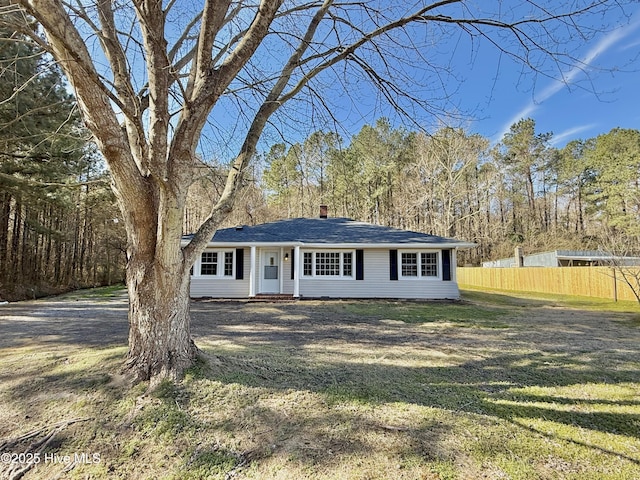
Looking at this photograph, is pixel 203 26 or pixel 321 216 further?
pixel 321 216

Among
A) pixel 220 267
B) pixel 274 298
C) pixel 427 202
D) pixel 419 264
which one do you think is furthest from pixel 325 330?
pixel 427 202

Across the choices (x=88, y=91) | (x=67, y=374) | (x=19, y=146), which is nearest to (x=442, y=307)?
(x=67, y=374)

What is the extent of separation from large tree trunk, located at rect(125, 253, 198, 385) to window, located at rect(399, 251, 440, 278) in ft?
34.1

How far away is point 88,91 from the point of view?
8.92 feet

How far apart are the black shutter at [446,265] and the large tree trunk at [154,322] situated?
11.0m

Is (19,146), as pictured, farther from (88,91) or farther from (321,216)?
(321,216)

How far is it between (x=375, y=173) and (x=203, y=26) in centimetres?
2431

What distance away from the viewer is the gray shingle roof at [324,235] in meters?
12.6

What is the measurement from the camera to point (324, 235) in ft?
44.5

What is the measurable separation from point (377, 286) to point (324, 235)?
301 centimetres

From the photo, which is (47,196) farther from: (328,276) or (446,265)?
(446,265)

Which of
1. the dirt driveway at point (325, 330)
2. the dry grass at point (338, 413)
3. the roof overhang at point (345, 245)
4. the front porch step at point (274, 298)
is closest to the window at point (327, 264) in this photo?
the roof overhang at point (345, 245)

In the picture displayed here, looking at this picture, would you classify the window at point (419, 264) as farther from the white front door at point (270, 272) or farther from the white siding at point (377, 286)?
the white front door at point (270, 272)

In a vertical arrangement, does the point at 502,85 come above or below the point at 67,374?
above
